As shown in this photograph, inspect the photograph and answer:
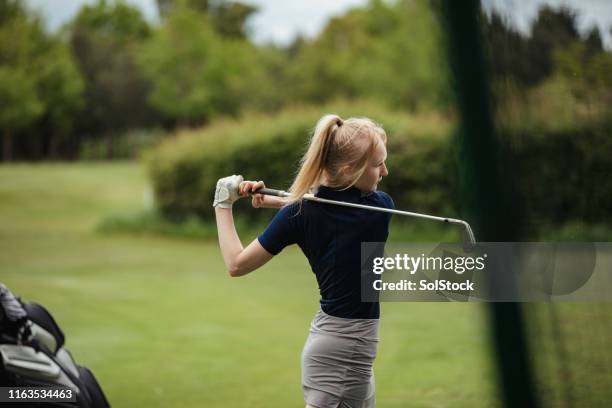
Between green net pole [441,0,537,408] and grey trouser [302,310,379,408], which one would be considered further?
grey trouser [302,310,379,408]

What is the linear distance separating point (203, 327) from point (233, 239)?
4.51m

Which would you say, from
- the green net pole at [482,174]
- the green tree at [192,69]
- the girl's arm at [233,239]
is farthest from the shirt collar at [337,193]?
the green tree at [192,69]

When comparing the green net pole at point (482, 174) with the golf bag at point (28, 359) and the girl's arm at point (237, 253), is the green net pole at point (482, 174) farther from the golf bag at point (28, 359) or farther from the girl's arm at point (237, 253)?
the golf bag at point (28, 359)

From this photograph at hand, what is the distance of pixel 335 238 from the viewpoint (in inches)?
89.4

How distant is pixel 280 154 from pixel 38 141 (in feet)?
68.7

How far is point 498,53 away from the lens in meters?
1.24

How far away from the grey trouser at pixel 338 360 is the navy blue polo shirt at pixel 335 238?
3 cm


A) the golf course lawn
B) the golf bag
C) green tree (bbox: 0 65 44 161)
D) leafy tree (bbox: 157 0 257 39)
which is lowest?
the golf course lawn

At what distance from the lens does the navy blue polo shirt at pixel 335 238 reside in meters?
2.27

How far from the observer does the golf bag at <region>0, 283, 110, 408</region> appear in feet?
9.23

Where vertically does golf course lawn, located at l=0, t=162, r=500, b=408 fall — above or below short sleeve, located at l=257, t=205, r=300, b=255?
below

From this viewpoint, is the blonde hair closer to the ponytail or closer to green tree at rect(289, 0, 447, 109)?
the ponytail

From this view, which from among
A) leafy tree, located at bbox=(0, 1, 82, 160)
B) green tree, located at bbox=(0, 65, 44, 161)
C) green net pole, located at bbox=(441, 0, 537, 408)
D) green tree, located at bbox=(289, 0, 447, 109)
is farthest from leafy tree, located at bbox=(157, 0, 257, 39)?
green net pole, located at bbox=(441, 0, 537, 408)

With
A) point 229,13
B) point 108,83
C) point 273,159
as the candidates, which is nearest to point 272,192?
point 273,159
